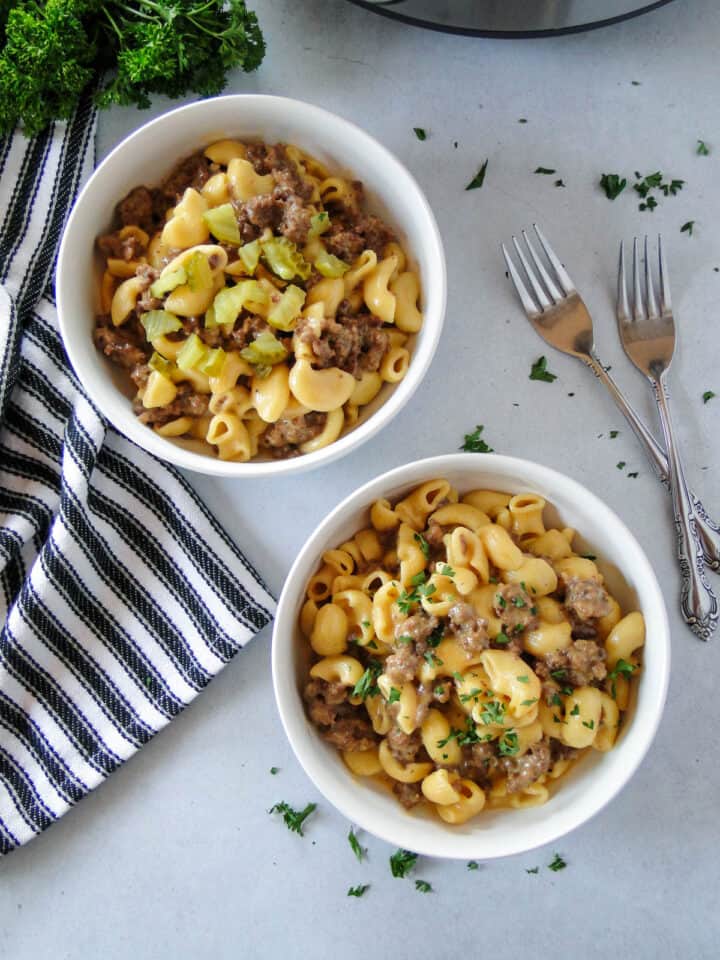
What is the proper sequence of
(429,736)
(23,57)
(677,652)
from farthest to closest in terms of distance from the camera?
(677,652)
(23,57)
(429,736)

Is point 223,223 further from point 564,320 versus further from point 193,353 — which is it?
point 564,320

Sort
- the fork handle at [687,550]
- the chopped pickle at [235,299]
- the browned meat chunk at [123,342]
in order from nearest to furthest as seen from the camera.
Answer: the chopped pickle at [235,299], the browned meat chunk at [123,342], the fork handle at [687,550]

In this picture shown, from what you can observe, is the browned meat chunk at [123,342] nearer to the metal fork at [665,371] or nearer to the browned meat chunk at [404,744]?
the browned meat chunk at [404,744]

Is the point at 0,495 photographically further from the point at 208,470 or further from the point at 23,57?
the point at 23,57

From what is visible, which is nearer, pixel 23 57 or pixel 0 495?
pixel 23 57

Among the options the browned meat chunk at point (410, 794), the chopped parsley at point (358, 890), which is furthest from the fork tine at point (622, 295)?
the chopped parsley at point (358, 890)

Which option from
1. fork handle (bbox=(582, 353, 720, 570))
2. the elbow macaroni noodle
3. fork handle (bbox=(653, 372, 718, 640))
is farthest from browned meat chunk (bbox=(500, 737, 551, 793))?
fork handle (bbox=(582, 353, 720, 570))

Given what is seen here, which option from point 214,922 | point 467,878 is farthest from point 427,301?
point 214,922
